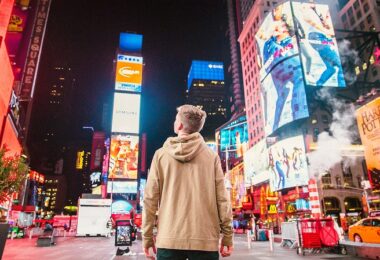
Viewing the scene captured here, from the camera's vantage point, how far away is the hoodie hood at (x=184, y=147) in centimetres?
249

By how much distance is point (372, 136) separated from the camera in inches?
624

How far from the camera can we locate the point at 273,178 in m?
45.5

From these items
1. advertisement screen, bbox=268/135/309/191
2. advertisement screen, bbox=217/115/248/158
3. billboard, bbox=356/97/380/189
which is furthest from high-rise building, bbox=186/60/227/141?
billboard, bbox=356/97/380/189

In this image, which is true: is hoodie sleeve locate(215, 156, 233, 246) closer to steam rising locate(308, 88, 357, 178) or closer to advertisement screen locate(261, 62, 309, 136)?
advertisement screen locate(261, 62, 309, 136)

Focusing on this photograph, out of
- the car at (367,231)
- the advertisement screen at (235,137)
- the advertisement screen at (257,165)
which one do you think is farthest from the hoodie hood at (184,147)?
the advertisement screen at (235,137)

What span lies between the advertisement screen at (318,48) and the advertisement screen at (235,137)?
36136 millimetres

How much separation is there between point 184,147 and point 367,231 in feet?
52.7

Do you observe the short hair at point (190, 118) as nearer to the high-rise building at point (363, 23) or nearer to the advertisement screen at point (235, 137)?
the high-rise building at point (363, 23)

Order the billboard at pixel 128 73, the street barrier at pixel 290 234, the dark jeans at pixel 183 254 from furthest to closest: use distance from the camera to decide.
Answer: the billboard at pixel 128 73 → the street barrier at pixel 290 234 → the dark jeans at pixel 183 254

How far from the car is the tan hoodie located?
15111 mm

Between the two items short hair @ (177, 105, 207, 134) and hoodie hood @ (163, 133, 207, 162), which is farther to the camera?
short hair @ (177, 105, 207, 134)

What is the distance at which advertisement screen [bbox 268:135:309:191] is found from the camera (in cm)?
4019

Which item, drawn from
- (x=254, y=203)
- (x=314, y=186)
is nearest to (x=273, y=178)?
(x=254, y=203)

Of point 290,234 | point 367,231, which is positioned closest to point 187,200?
point 290,234
